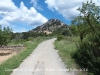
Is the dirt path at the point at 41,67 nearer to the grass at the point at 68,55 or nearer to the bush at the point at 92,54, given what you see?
the grass at the point at 68,55

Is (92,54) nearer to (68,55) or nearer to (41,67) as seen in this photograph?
(41,67)

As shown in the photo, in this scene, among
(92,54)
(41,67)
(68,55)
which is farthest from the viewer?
(68,55)

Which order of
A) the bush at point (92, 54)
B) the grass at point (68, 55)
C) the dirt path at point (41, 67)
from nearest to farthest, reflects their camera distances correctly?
the bush at point (92, 54) < the dirt path at point (41, 67) < the grass at point (68, 55)

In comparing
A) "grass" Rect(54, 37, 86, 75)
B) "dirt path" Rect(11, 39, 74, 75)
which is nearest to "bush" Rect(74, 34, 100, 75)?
"grass" Rect(54, 37, 86, 75)

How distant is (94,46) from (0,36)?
24694 mm

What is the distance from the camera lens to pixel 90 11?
973 inches

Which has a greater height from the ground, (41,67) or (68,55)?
(68,55)

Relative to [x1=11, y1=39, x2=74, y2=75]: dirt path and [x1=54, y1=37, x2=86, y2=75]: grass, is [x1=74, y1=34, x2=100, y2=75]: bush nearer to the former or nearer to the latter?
[x1=54, y1=37, x2=86, y2=75]: grass

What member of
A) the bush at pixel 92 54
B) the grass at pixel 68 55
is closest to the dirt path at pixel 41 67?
the grass at pixel 68 55

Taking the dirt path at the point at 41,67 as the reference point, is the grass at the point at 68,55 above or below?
above

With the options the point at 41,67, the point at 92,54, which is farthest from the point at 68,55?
the point at 92,54

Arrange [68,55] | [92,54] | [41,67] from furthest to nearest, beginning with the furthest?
[68,55] < [41,67] < [92,54]

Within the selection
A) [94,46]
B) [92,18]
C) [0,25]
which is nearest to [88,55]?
[94,46]

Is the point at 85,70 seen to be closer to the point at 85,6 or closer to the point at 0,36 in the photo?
the point at 85,6
